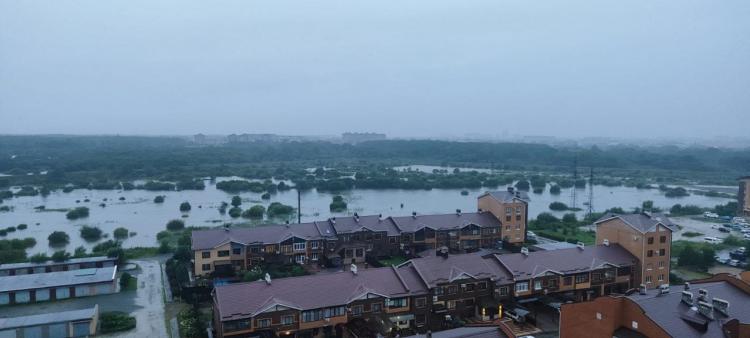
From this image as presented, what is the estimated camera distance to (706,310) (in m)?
6.59

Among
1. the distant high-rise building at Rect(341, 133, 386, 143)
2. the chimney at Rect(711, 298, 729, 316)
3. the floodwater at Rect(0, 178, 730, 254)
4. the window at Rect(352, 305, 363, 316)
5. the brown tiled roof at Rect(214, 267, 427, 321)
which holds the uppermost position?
the distant high-rise building at Rect(341, 133, 386, 143)

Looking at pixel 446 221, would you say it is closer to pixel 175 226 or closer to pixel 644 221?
pixel 644 221

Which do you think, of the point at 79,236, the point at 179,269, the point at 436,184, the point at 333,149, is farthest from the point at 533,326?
the point at 333,149

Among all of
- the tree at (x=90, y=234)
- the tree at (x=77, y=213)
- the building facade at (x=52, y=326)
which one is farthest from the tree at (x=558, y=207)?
the tree at (x=77, y=213)

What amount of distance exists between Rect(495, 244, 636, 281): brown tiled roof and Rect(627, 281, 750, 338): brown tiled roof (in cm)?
323

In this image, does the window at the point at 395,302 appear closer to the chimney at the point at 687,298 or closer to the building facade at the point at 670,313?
the building facade at the point at 670,313

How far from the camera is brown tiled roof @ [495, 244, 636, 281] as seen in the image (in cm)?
1097

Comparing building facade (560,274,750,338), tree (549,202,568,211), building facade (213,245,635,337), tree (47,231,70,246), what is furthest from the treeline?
building facade (560,274,750,338)

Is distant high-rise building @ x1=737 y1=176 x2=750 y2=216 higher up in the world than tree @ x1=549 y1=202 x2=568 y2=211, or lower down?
higher up

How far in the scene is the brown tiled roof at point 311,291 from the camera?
875 cm

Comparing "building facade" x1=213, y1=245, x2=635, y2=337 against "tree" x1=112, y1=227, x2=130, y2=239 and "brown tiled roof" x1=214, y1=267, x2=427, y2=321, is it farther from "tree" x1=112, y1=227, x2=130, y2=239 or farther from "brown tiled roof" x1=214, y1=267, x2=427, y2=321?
"tree" x1=112, y1=227, x2=130, y2=239

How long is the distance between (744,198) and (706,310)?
21439 millimetres

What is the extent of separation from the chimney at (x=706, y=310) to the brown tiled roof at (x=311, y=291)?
4.67 metres

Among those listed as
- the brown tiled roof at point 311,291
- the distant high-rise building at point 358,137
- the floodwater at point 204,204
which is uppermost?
the distant high-rise building at point 358,137
